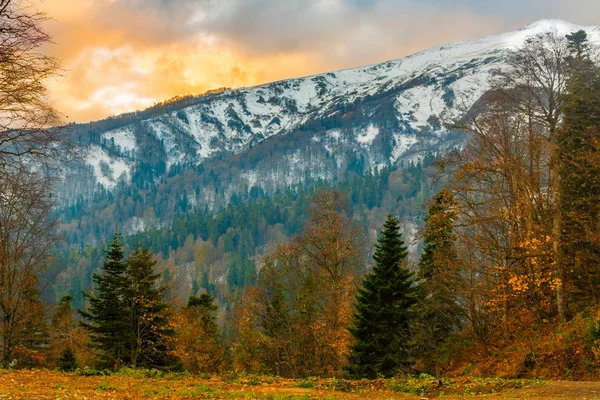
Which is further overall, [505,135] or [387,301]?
[387,301]

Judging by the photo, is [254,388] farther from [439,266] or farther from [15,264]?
[15,264]

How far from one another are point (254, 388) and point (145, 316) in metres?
22.0

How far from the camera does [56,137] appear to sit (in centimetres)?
1458

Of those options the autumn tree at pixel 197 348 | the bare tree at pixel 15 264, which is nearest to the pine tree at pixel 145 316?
the autumn tree at pixel 197 348

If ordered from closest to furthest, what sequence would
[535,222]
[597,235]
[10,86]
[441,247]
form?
[10,86] < [597,235] < [535,222] < [441,247]

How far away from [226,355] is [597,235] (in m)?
37.5

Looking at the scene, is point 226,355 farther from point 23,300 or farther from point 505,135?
point 505,135

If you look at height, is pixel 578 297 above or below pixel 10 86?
below

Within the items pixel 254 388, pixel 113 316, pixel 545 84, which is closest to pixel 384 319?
pixel 545 84

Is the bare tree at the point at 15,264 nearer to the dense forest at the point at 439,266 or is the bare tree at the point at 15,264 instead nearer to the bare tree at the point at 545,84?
the dense forest at the point at 439,266

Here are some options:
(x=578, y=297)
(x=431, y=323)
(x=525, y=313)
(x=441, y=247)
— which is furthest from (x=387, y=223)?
(x=578, y=297)

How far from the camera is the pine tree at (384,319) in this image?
31.3 metres

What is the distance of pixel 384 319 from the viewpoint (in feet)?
107

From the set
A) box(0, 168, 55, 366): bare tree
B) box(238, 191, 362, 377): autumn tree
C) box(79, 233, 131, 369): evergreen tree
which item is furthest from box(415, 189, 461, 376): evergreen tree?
box(79, 233, 131, 369): evergreen tree
